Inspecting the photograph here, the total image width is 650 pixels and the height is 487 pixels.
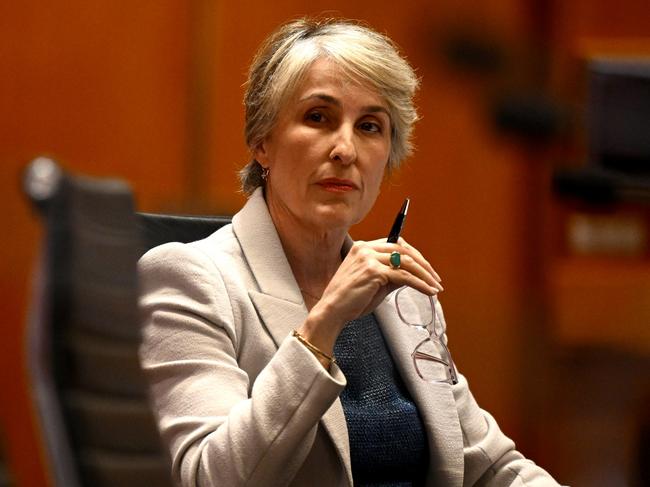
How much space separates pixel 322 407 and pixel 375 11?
1.51 feet

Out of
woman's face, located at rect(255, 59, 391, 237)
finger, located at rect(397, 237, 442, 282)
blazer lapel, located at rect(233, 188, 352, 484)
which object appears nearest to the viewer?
finger, located at rect(397, 237, 442, 282)

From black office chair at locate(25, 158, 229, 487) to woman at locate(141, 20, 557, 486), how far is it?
375 mm

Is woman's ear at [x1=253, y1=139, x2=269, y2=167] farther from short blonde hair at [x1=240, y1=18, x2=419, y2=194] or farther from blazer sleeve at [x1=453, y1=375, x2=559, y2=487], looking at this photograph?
blazer sleeve at [x1=453, y1=375, x2=559, y2=487]

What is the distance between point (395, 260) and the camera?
3.67 feet

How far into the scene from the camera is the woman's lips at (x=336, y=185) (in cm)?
127

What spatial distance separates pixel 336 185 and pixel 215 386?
11.7 inches

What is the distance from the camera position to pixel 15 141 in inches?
30.2

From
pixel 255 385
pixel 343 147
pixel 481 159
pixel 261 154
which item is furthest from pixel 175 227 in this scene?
pixel 481 159

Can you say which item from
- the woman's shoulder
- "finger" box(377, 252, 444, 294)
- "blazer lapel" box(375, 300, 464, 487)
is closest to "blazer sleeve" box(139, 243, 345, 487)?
the woman's shoulder

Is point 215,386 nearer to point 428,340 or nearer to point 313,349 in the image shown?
point 313,349

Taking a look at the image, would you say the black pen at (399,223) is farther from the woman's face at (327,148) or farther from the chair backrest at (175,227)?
the chair backrest at (175,227)

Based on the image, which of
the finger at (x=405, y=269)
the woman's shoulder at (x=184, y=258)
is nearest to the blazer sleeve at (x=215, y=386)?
the woman's shoulder at (x=184, y=258)

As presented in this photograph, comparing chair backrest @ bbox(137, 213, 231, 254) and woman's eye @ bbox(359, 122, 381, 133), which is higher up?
woman's eye @ bbox(359, 122, 381, 133)

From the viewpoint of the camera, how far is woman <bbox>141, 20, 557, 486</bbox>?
107cm
